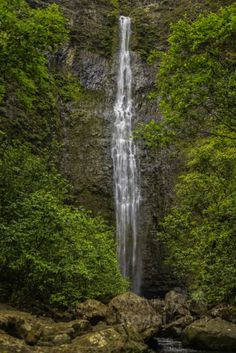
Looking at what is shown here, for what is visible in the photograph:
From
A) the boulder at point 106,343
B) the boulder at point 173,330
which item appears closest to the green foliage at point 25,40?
the boulder at point 106,343

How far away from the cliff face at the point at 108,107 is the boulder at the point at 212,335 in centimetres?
1679

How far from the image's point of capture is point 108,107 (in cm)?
4281

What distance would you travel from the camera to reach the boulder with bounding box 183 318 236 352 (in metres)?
17.5

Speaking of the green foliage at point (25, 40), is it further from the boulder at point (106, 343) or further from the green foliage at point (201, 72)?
the boulder at point (106, 343)

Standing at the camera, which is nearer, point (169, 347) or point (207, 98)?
point (207, 98)

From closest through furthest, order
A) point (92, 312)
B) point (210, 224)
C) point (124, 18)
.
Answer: point (210, 224), point (92, 312), point (124, 18)

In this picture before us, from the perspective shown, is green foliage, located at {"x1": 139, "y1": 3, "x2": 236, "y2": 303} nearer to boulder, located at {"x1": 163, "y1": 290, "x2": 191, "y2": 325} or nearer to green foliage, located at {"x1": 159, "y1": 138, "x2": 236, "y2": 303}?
green foliage, located at {"x1": 159, "y1": 138, "x2": 236, "y2": 303}

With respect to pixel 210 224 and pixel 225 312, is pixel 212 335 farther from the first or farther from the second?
pixel 210 224

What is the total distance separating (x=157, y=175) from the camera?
128ft

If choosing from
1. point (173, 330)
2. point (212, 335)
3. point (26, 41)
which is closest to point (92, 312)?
point (212, 335)

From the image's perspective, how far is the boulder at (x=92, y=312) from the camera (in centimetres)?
1711

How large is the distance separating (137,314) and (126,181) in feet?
66.0


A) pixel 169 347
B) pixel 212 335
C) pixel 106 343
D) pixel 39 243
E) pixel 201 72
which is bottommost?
pixel 169 347

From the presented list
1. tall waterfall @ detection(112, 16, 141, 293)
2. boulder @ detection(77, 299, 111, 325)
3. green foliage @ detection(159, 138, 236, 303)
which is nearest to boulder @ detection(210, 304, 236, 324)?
green foliage @ detection(159, 138, 236, 303)
